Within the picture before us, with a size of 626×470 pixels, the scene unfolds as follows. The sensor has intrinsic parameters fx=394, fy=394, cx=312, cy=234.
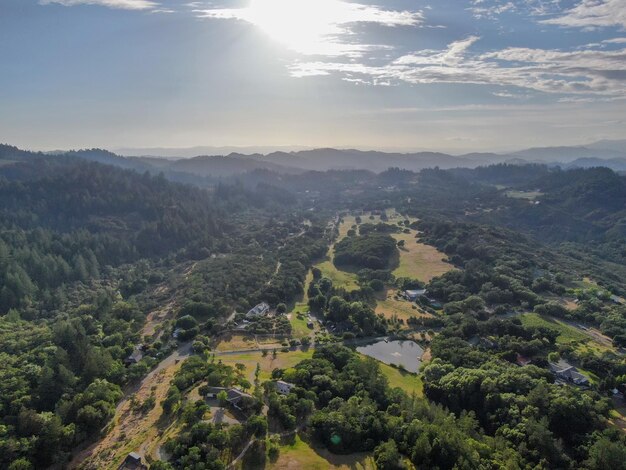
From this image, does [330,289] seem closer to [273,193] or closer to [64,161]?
[273,193]

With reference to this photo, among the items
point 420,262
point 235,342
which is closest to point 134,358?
point 235,342

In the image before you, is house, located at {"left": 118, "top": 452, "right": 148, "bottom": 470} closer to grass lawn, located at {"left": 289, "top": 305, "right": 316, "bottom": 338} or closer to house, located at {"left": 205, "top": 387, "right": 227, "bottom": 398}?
house, located at {"left": 205, "top": 387, "right": 227, "bottom": 398}

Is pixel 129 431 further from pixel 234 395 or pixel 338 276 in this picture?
pixel 338 276

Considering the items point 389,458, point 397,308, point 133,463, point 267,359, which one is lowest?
point 397,308

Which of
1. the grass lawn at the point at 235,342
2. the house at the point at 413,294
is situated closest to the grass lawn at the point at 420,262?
the house at the point at 413,294

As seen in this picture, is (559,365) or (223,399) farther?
(559,365)

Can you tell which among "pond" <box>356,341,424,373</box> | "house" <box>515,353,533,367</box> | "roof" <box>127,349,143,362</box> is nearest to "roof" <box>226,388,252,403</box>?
"roof" <box>127,349,143,362</box>
